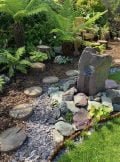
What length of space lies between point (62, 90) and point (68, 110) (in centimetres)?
74

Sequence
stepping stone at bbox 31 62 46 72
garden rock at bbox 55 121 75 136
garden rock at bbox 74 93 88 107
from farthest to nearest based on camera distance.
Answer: stepping stone at bbox 31 62 46 72, garden rock at bbox 74 93 88 107, garden rock at bbox 55 121 75 136

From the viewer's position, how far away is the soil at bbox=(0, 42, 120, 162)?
6070mm

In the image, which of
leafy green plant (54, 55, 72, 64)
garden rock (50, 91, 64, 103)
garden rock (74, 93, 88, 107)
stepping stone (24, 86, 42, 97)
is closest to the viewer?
garden rock (74, 93, 88, 107)

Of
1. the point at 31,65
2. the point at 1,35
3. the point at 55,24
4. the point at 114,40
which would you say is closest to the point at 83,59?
the point at 31,65

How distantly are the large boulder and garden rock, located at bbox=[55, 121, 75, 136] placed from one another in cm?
98

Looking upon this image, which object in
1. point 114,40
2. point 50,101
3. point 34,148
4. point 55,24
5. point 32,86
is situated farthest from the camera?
point 114,40

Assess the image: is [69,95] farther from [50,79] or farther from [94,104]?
[50,79]

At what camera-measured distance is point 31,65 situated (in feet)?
25.1

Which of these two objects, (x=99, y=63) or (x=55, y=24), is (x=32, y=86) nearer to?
(x=99, y=63)

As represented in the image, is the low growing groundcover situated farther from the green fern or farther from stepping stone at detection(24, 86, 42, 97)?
the green fern

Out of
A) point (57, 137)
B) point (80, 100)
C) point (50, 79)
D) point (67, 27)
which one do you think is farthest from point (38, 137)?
point (67, 27)

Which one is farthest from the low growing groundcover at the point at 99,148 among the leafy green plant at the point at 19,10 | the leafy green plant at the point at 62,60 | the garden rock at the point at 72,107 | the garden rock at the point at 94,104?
the leafy green plant at the point at 19,10

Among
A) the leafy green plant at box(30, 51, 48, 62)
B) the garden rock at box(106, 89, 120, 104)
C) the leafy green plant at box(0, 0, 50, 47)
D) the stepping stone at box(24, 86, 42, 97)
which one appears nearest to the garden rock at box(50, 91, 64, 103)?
the stepping stone at box(24, 86, 42, 97)

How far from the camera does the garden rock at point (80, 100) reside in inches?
250
